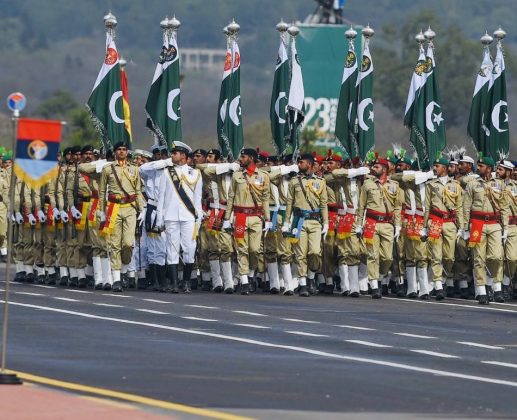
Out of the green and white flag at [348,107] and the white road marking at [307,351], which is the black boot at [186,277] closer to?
the green and white flag at [348,107]

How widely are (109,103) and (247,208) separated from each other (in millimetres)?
3062

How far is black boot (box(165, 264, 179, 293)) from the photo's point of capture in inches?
1099

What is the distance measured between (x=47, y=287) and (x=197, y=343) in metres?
9.48

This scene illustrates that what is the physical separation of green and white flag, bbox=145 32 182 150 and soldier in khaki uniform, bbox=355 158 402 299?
2.96m

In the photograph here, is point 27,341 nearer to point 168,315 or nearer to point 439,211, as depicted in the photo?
point 168,315

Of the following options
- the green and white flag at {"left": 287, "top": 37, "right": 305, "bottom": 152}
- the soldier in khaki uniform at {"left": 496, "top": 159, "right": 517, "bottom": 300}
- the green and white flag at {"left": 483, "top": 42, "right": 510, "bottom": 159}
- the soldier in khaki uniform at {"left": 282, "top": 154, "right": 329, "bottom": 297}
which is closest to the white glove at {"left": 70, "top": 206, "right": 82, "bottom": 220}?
the soldier in khaki uniform at {"left": 282, "top": 154, "right": 329, "bottom": 297}

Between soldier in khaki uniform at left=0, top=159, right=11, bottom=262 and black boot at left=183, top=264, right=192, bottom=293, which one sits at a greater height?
soldier in khaki uniform at left=0, top=159, right=11, bottom=262

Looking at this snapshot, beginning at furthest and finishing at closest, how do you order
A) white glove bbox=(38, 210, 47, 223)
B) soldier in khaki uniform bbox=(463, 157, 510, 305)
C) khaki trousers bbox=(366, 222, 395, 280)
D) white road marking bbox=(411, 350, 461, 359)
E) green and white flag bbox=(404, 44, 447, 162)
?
green and white flag bbox=(404, 44, 447, 162), white glove bbox=(38, 210, 47, 223), khaki trousers bbox=(366, 222, 395, 280), soldier in khaki uniform bbox=(463, 157, 510, 305), white road marking bbox=(411, 350, 461, 359)

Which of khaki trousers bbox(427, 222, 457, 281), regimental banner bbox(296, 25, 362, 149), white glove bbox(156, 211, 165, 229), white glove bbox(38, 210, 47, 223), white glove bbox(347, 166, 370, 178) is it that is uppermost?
regimental banner bbox(296, 25, 362, 149)

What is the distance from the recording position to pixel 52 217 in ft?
98.9

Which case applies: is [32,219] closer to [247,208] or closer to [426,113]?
[247,208]

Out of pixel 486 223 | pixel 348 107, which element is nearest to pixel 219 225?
pixel 348 107

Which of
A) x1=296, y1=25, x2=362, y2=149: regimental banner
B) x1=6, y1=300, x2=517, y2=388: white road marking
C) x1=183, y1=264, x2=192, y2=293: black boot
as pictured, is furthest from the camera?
x1=296, y1=25, x2=362, y2=149: regimental banner

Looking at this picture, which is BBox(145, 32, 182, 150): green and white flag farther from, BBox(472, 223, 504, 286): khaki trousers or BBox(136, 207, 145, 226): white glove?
BBox(472, 223, 504, 286): khaki trousers
